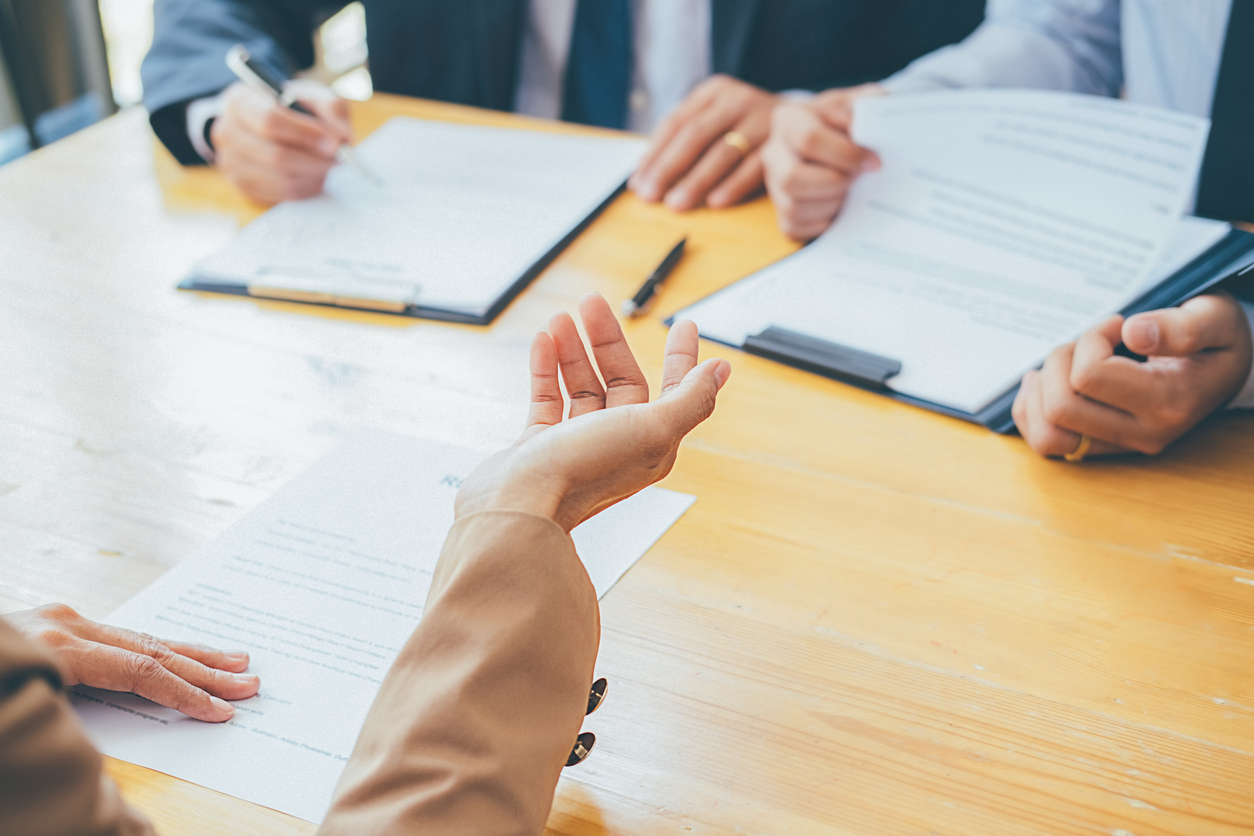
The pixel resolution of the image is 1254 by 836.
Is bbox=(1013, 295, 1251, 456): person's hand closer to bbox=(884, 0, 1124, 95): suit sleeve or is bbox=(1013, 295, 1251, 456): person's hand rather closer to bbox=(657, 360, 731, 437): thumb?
bbox=(657, 360, 731, 437): thumb

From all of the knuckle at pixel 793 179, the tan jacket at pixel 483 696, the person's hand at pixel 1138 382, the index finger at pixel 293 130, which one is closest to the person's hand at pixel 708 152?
the knuckle at pixel 793 179

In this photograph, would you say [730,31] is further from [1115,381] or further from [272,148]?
[1115,381]

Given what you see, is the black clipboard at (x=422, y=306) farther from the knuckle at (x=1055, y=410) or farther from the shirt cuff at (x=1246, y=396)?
the shirt cuff at (x=1246, y=396)

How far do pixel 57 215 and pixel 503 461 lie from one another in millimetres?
907

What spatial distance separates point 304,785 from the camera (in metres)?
0.47

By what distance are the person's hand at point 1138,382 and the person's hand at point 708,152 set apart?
0.50 metres

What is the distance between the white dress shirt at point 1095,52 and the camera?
3.95 ft

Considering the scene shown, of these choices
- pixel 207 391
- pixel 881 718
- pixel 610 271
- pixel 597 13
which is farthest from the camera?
pixel 597 13

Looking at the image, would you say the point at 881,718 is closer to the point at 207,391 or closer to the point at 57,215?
the point at 207,391

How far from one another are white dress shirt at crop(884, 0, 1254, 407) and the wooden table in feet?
1.73

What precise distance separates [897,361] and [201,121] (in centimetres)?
96

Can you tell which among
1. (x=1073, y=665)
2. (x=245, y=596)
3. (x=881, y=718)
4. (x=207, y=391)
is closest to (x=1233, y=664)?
(x=1073, y=665)

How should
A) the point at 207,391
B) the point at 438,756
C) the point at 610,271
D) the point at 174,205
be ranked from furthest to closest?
the point at 174,205 → the point at 610,271 → the point at 207,391 → the point at 438,756

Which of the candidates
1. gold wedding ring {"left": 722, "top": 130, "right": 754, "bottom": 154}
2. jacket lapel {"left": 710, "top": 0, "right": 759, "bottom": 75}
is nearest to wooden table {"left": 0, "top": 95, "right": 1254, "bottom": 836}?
gold wedding ring {"left": 722, "top": 130, "right": 754, "bottom": 154}
